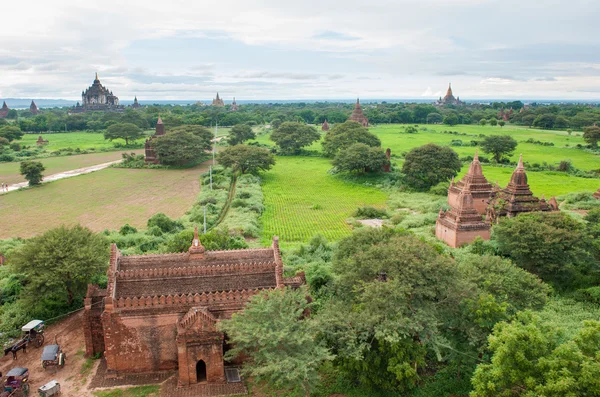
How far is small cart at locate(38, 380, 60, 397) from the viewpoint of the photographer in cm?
2006

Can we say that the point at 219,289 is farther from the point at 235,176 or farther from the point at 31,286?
the point at 235,176

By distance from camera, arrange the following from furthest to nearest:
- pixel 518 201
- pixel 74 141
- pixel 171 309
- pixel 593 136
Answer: pixel 74 141, pixel 593 136, pixel 518 201, pixel 171 309

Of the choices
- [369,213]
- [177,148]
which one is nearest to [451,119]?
[177,148]

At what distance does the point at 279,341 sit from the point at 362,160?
58474 millimetres

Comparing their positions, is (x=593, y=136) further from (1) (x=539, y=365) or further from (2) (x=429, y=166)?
(1) (x=539, y=365)

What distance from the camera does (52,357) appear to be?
2248cm

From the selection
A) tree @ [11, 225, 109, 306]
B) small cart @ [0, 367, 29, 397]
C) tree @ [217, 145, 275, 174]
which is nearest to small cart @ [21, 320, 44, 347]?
tree @ [11, 225, 109, 306]

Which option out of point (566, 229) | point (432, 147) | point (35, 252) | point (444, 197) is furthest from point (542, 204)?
point (35, 252)

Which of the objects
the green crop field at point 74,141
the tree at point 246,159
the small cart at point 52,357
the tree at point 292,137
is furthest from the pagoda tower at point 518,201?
the green crop field at point 74,141

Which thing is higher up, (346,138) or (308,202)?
(346,138)

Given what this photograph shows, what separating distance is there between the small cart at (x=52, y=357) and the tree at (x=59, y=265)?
5.05 meters

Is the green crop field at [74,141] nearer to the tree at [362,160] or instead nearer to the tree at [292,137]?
the tree at [292,137]

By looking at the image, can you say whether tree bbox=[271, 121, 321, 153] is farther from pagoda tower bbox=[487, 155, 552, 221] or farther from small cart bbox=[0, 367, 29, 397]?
small cart bbox=[0, 367, 29, 397]

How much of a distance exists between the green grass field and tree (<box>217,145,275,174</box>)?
31.9 meters
